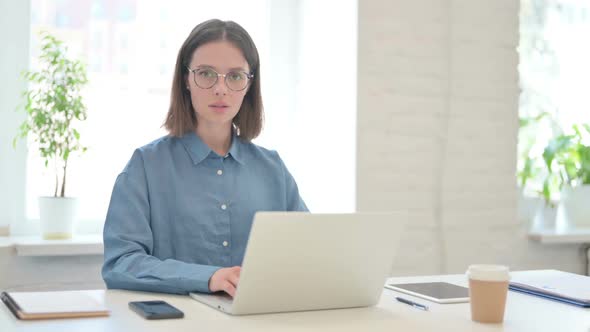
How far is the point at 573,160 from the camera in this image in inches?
135

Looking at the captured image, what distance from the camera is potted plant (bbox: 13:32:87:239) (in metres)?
2.61

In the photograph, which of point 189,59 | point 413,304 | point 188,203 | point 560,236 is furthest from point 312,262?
point 560,236

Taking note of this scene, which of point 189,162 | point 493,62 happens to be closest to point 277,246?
point 189,162

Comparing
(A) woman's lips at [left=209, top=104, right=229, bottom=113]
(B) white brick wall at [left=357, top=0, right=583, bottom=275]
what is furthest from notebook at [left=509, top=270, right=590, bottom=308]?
(B) white brick wall at [left=357, top=0, right=583, bottom=275]

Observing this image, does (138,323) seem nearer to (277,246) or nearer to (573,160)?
(277,246)

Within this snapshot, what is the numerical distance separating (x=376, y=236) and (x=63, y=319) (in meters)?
0.58

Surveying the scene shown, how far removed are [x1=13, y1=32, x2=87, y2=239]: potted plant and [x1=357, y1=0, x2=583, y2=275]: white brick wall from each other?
3.42 feet

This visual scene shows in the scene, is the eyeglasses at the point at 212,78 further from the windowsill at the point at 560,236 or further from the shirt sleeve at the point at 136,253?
the windowsill at the point at 560,236

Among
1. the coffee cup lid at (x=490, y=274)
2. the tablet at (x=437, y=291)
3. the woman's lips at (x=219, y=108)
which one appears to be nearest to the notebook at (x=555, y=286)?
the tablet at (x=437, y=291)

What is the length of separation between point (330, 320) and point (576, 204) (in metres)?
2.37

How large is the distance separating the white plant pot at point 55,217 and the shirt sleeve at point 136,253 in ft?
2.80

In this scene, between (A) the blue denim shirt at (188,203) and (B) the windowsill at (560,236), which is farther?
(B) the windowsill at (560,236)

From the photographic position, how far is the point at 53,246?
2533 millimetres

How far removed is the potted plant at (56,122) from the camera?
2.61m
